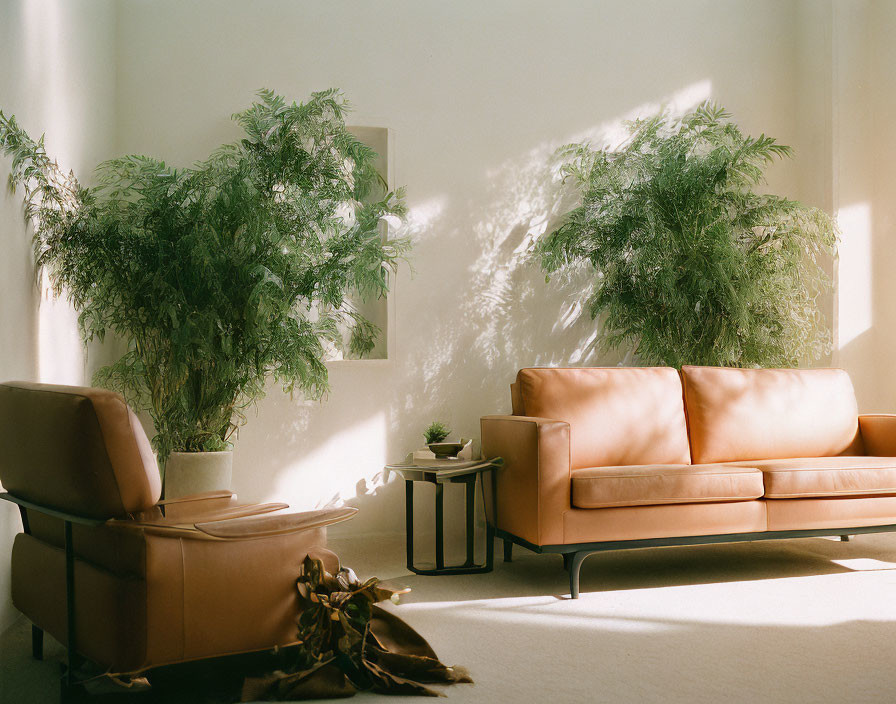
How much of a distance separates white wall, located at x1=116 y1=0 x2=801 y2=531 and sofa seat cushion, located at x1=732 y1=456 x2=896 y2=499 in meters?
1.64

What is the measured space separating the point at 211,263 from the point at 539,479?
5.58 ft

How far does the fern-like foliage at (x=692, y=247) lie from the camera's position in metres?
4.51

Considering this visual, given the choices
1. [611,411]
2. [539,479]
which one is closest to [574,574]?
[539,479]

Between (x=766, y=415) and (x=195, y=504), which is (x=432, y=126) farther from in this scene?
(x=195, y=504)

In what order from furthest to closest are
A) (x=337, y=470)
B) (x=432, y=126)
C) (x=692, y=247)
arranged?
(x=432, y=126), (x=337, y=470), (x=692, y=247)

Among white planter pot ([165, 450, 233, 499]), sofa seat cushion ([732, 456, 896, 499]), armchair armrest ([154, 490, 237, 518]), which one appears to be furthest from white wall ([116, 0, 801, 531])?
armchair armrest ([154, 490, 237, 518])

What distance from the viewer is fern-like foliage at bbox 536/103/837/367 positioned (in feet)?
14.8

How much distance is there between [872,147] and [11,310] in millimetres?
5332

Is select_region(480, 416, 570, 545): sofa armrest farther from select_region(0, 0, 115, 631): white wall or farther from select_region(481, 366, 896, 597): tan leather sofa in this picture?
select_region(0, 0, 115, 631): white wall

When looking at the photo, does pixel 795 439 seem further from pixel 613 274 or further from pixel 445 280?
pixel 445 280

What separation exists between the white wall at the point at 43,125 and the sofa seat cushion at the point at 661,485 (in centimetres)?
223

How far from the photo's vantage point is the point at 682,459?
13.3ft

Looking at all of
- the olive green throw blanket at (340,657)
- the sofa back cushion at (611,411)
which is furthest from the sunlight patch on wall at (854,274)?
the olive green throw blanket at (340,657)

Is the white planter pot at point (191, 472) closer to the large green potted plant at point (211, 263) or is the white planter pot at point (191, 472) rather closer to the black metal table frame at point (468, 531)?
the large green potted plant at point (211, 263)
